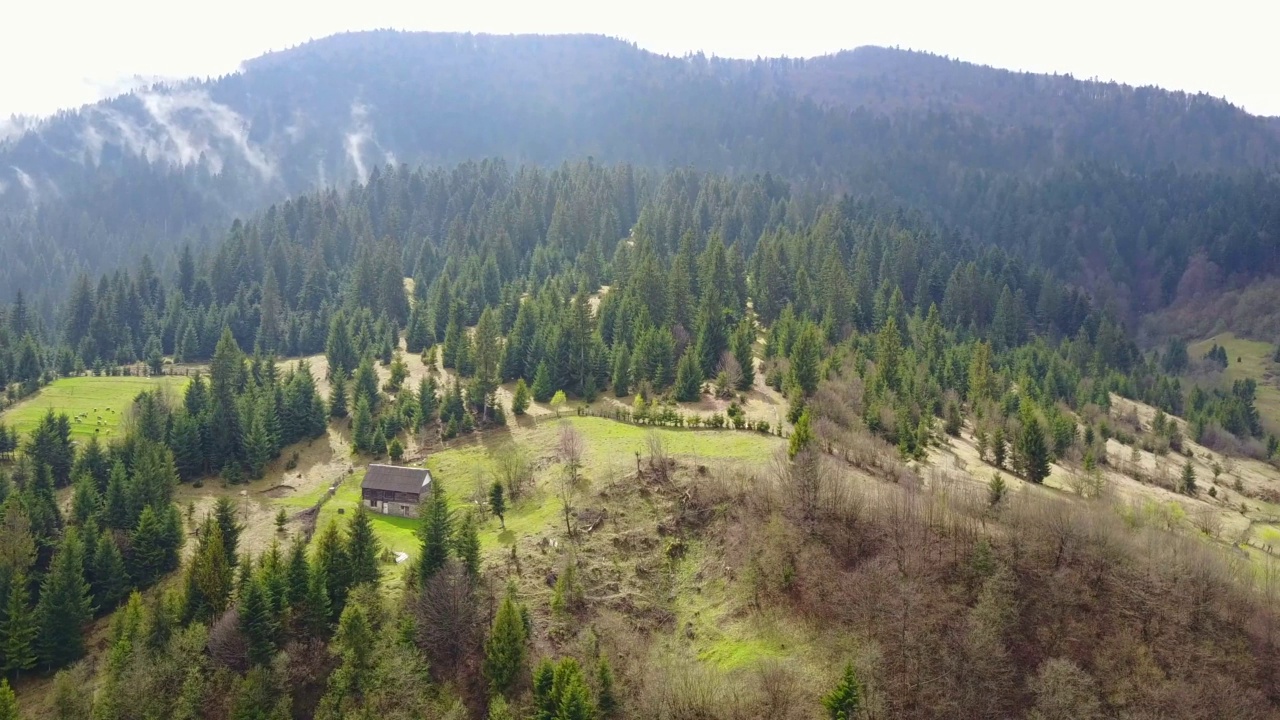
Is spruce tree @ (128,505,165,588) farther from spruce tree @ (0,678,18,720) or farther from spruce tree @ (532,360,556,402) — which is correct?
spruce tree @ (532,360,556,402)

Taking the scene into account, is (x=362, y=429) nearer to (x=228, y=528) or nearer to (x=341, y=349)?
(x=228, y=528)

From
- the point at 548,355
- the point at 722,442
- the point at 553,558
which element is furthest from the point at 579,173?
the point at 553,558

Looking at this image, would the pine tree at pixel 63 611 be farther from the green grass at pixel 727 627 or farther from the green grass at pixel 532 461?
the green grass at pixel 727 627

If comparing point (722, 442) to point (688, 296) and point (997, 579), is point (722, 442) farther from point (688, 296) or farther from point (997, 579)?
point (688, 296)

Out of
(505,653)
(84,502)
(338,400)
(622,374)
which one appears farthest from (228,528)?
(622,374)

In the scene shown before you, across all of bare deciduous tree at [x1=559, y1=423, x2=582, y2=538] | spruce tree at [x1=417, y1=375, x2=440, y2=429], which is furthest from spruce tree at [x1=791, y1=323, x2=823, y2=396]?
spruce tree at [x1=417, y1=375, x2=440, y2=429]

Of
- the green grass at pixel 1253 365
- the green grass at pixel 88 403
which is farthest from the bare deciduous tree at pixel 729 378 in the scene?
the green grass at pixel 1253 365
